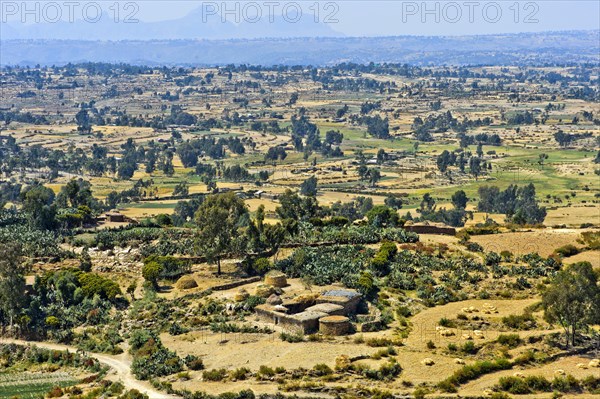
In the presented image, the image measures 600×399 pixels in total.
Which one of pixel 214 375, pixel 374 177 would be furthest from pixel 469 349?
pixel 374 177

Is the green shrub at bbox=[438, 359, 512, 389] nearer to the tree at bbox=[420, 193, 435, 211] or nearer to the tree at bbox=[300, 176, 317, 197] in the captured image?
the tree at bbox=[420, 193, 435, 211]

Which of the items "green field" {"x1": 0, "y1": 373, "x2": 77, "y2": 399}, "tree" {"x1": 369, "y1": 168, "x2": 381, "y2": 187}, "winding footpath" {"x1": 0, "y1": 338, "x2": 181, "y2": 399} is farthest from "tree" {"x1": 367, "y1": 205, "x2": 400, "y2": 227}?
"tree" {"x1": 369, "y1": 168, "x2": 381, "y2": 187}

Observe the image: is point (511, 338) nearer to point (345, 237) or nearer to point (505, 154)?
point (345, 237)

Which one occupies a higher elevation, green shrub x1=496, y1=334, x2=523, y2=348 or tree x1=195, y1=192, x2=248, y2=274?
tree x1=195, y1=192, x2=248, y2=274

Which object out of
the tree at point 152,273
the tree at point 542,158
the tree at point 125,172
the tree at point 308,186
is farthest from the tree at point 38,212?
the tree at point 542,158

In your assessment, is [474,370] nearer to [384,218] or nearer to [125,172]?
[384,218]

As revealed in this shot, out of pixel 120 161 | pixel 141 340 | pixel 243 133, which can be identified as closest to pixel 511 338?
pixel 141 340

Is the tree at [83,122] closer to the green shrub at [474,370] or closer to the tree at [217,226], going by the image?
the tree at [217,226]
